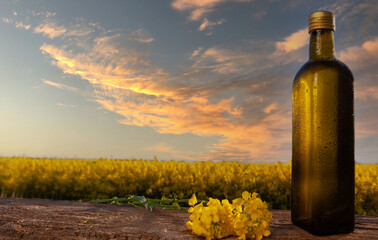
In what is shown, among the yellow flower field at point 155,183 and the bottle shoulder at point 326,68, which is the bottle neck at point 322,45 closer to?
the bottle shoulder at point 326,68

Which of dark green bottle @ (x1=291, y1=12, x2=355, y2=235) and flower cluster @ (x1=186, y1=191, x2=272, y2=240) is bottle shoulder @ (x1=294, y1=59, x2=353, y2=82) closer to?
dark green bottle @ (x1=291, y1=12, x2=355, y2=235)

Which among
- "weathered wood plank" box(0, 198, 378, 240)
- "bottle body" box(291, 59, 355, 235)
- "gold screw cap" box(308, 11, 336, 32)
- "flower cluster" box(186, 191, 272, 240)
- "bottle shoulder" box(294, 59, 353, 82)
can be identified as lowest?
"weathered wood plank" box(0, 198, 378, 240)

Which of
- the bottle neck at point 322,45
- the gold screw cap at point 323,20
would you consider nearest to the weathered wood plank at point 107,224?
the bottle neck at point 322,45

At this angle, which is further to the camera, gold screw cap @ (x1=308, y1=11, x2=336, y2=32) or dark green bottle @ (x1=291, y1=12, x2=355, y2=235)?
gold screw cap @ (x1=308, y1=11, x2=336, y2=32)

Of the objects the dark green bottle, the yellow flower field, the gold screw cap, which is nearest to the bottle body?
the dark green bottle

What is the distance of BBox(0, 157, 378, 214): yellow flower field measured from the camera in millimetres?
4676

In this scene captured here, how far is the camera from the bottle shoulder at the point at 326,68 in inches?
63.6

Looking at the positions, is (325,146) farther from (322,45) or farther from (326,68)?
(322,45)

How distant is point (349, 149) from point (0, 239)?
1820 mm

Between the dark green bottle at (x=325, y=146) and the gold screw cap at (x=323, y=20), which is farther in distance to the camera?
the gold screw cap at (x=323, y=20)

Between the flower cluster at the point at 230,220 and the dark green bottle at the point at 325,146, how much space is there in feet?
0.89

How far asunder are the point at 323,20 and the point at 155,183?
354 cm

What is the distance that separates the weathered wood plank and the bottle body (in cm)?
10

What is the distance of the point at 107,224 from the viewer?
1.89m
